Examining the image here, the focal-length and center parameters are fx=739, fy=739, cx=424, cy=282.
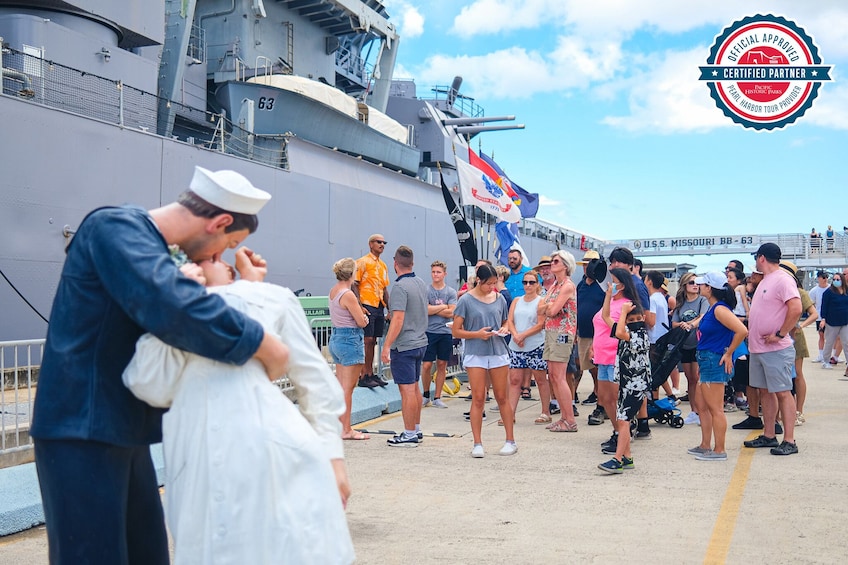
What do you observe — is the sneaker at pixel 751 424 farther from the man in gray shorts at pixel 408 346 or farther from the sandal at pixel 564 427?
the man in gray shorts at pixel 408 346

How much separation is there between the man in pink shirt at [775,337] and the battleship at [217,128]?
648cm

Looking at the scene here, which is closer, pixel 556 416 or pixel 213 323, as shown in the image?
pixel 213 323

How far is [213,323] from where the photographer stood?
170 centimetres

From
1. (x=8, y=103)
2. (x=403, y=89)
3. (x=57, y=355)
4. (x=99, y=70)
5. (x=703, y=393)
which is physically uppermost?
(x=403, y=89)

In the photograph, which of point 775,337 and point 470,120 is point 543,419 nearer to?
point 775,337

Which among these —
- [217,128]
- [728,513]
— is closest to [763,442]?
[728,513]

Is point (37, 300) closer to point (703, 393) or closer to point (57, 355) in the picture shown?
point (703, 393)

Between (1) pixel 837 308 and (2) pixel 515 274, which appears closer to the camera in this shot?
(2) pixel 515 274

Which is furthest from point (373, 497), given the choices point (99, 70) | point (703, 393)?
point (99, 70)

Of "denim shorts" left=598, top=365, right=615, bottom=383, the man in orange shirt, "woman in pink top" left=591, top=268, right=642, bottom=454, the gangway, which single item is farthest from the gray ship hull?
the gangway

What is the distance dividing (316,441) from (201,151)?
43.1 ft

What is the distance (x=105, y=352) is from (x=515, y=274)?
27.0ft

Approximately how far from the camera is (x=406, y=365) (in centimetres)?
693

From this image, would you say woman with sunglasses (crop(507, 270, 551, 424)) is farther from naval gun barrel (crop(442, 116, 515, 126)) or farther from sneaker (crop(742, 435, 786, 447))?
naval gun barrel (crop(442, 116, 515, 126))
